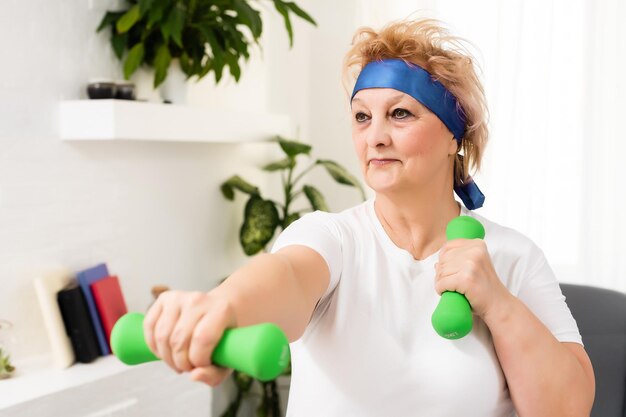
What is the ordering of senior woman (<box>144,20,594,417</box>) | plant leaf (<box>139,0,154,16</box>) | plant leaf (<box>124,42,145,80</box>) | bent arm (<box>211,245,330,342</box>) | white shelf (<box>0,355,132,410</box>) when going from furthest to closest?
plant leaf (<box>124,42,145,80</box>)
plant leaf (<box>139,0,154,16</box>)
white shelf (<box>0,355,132,410</box>)
senior woman (<box>144,20,594,417</box>)
bent arm (<box>211,245,330,342</box>)

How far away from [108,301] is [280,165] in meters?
1.04

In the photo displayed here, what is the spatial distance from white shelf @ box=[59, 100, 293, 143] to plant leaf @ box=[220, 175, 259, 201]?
20cm

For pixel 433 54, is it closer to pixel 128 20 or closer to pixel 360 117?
pixel 360 117

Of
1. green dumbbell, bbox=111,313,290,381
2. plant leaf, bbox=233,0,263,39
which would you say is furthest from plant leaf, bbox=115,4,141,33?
green dumbbell, bbox=111,313,290,381

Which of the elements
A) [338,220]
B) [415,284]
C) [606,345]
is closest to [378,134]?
[338,220]

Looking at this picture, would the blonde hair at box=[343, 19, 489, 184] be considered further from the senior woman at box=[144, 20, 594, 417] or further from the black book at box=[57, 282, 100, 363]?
the black book at box=[57, 282, 100, 363]

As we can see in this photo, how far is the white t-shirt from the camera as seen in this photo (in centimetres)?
136

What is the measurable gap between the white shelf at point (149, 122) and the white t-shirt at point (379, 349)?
1.28 meters

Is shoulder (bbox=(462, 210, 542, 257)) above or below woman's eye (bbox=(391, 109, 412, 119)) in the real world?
below

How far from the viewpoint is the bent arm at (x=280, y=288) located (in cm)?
99

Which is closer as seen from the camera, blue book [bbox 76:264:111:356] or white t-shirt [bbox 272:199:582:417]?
white t-shirt [bbox 272:199:582:417]

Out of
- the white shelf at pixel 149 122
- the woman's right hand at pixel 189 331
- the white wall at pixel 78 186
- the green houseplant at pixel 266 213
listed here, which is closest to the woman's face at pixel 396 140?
the woman's right hand at pixel 189 331

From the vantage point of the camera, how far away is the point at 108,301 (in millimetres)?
2639

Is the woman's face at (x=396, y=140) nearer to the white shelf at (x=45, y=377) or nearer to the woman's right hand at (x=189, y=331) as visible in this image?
the woman's right hand at (x=189, y=331)
